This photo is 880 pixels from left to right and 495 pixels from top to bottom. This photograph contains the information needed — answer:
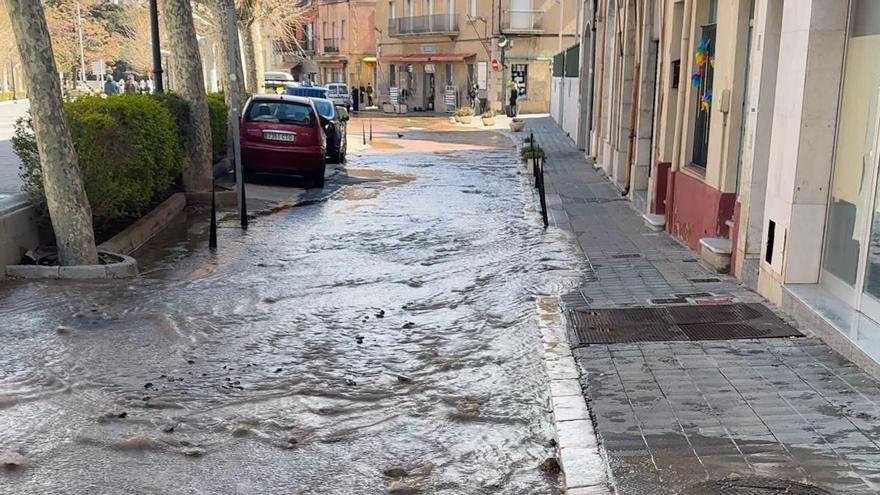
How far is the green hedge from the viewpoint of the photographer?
965 centimetres

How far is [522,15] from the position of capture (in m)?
49.1

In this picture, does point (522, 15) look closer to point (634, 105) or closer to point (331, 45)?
point (331, 45)

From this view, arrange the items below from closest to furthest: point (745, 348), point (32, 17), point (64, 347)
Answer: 1. point (745, 348)
2. point (64, 347)
3. point (32, 17)

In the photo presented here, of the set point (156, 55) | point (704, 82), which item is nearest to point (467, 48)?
point (156, 55)

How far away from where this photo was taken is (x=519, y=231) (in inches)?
475

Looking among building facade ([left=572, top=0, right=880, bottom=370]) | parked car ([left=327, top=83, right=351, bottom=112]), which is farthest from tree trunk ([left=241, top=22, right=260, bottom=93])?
building facade ([left=572, top=0, right=880, bottom=370])

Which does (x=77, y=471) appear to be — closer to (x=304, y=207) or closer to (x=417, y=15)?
(x=304, y=207)

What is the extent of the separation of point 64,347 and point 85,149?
3818 millimetres

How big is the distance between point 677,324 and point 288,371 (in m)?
3.08

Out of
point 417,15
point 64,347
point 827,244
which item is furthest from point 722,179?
point 417,15

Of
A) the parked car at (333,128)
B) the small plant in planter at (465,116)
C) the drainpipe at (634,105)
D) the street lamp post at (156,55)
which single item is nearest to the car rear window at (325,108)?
the parked car at (333,128)

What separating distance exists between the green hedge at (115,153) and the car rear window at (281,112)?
12.4 feet

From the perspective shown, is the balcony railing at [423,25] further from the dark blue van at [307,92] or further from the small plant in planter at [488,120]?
the dark blue van at [307,92]

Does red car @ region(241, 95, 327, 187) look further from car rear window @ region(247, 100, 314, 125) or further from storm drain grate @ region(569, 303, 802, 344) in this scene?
storm drain grate @ region(569, 303, 802, 344)
